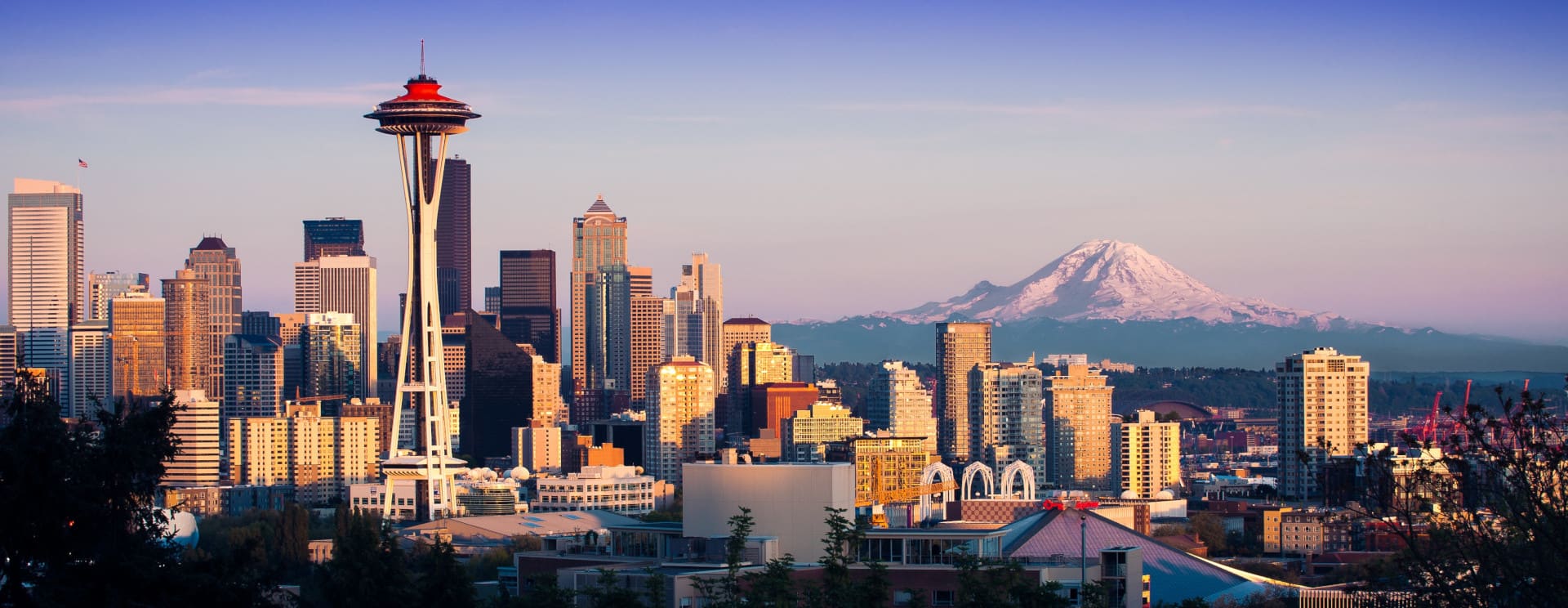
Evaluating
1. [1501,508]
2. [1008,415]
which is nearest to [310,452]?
[1008,415]

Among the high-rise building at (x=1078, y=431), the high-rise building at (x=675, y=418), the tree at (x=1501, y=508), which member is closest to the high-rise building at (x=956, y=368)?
the high-rise building at (x=1078, y=431)

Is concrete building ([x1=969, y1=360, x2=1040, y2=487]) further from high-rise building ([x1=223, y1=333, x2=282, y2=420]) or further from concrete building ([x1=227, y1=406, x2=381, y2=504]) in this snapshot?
high-rise building ([x1=223, y1=333, x2=282, y2=420])

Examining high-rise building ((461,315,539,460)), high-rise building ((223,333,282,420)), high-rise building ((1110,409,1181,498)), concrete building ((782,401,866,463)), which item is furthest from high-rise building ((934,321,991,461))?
high-rise building ((223,333,282,420))

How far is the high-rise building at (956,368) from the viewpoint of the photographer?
174 meters

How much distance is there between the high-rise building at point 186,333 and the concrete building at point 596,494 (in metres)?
72.4

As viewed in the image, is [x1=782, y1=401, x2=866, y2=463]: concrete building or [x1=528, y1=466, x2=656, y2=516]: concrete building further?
[x1=782, y1=401, x2=866, y2=463]: concrete building

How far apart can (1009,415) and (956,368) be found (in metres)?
22.0

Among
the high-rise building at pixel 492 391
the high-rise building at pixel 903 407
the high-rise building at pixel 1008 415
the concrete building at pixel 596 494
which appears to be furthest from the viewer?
the high-rise building at pixel 492 391

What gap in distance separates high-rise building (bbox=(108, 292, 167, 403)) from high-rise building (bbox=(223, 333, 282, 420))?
5479 millimetres

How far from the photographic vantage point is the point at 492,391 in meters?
187

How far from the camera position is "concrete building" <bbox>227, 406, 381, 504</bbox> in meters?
148

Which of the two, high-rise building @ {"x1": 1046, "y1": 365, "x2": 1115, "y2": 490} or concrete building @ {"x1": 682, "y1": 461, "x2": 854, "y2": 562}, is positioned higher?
concrete building @ {"x1": 682, "y1": 461, "x2": 854, "y2": 562}

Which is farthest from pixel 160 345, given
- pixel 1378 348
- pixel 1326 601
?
pixel 1326 601

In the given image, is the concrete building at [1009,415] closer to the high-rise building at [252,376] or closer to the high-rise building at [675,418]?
the high-rise building at [675,418]
